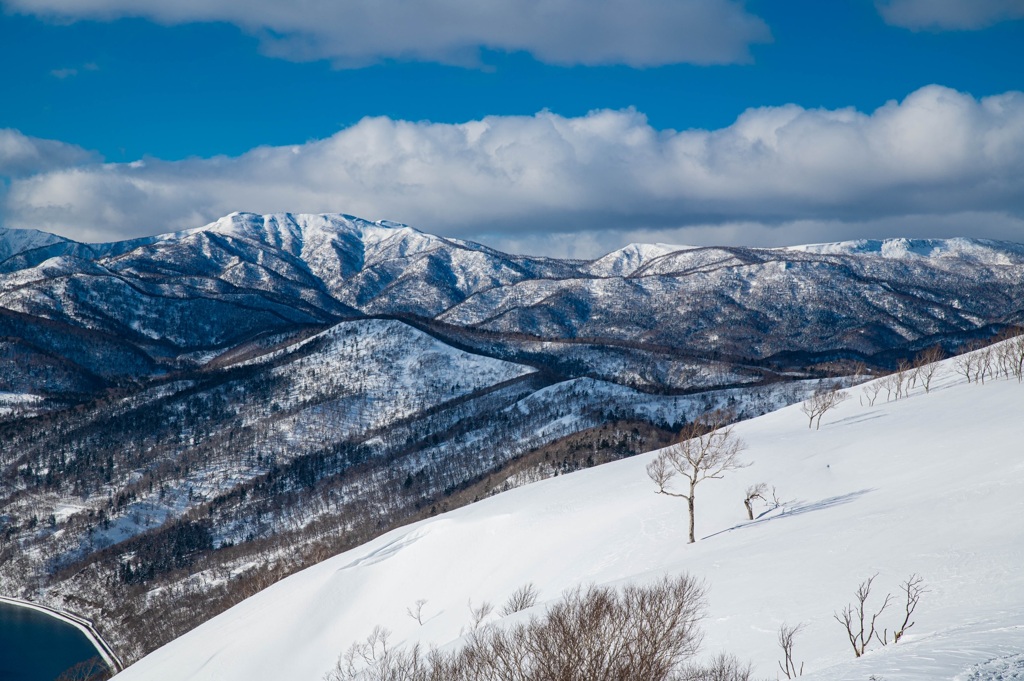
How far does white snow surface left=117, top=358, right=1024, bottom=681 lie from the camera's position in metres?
27.4

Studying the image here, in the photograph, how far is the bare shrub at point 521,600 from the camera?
48656 mm

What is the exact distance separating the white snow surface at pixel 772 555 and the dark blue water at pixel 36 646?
2471 inches

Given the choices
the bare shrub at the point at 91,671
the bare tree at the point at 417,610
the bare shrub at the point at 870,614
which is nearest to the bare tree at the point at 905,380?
the bare tree at the point at 417,610

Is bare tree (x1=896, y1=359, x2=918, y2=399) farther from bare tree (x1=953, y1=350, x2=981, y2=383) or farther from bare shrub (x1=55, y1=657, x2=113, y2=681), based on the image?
bare shrub (x1=55, y1=657, x2=113, y2=681)

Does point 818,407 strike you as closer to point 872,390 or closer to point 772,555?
point 872,390

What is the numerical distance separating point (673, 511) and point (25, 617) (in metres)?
147

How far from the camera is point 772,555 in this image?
39875 millimetres

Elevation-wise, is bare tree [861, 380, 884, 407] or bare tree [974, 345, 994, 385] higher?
bare tree [974, 345, 994, 385]

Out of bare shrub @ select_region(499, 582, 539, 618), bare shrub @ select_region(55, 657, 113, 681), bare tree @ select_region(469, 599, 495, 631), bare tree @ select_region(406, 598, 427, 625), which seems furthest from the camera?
bare shrub @ select_region(55, 657, 113, 681)

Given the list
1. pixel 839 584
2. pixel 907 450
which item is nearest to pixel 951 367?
pixel 907 450

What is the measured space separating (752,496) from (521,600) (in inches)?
807

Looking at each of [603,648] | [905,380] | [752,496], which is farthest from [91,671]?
[905,380]

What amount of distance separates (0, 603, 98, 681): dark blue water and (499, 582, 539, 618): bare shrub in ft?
335

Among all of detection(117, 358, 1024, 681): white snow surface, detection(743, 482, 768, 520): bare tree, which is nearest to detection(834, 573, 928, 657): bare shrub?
detection(117, 358, 1024, 681): white snow surface
